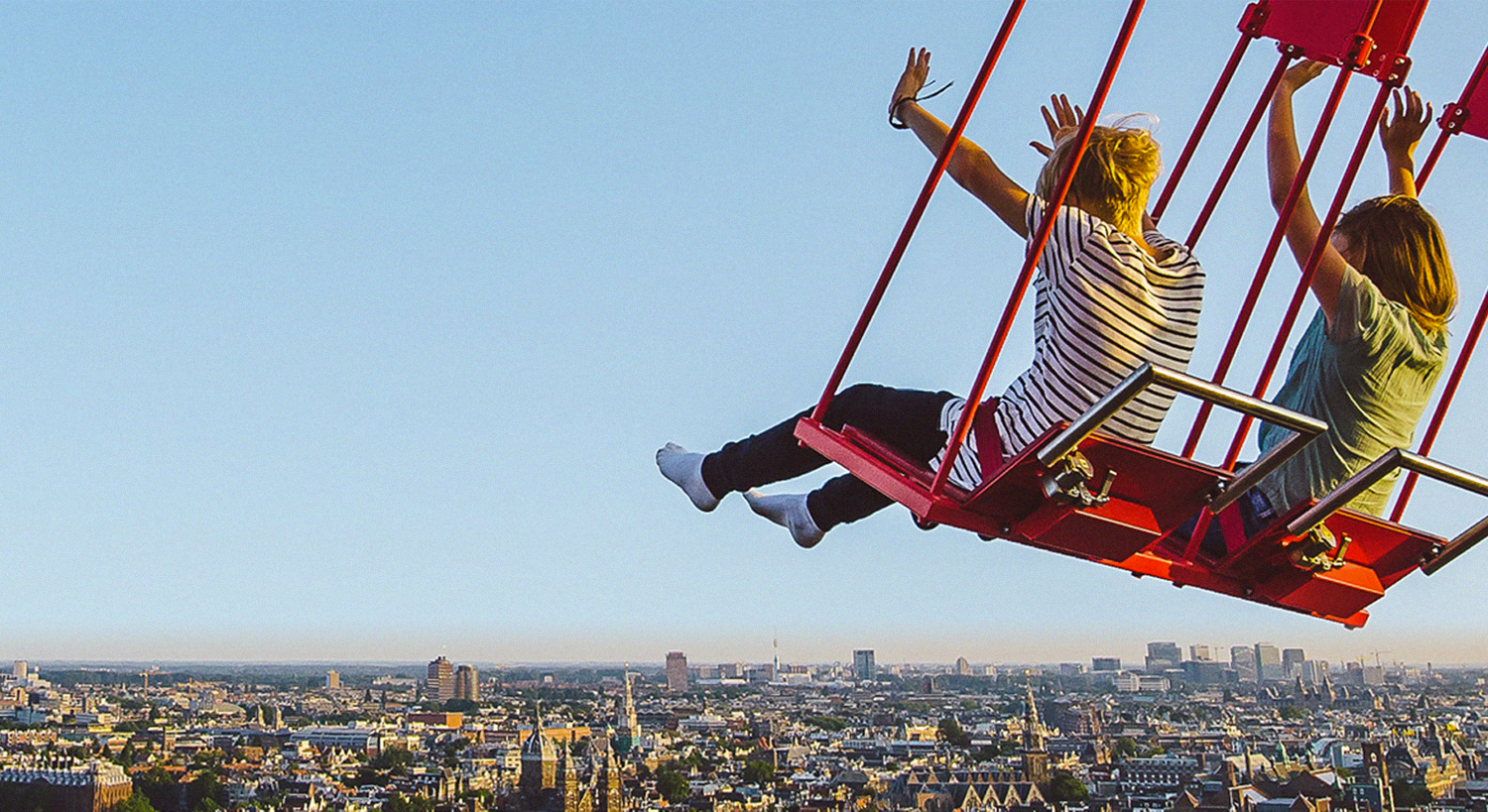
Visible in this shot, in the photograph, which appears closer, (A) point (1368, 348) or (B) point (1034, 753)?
(A) point (1368, 348)

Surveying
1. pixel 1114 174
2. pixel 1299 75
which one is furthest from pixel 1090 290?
pixel 1299 75

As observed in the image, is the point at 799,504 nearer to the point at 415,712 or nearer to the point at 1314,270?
the point at 1314,270

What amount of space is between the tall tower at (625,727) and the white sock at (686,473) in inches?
2303

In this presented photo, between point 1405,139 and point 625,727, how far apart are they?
65401 mm

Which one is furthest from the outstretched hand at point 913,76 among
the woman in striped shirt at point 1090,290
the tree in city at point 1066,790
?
the tree in city at point 1066,790

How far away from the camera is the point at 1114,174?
252 centimetres

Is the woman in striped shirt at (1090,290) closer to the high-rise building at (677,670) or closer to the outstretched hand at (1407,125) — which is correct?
the outstretched hand at (1407,125)

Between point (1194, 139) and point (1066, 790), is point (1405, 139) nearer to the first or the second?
point (1194, 139)

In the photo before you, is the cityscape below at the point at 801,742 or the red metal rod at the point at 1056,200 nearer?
the red metal rod at the point at 1056,200

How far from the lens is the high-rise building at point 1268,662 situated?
260ft

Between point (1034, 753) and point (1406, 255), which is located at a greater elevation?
point (1406, 255)

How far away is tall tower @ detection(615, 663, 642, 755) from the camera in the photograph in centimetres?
6231

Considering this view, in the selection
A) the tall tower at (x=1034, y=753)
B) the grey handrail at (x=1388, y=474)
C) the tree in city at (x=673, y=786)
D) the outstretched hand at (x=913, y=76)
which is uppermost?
the outstretched hand at (x=913, y=76)

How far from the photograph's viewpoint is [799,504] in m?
3.28
